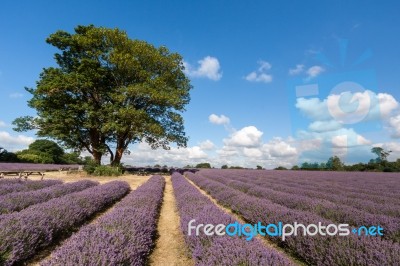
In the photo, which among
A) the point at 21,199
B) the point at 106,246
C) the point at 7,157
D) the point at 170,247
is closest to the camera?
the point at 106,246

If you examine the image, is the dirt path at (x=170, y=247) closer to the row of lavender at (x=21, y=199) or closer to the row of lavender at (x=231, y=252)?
the row of lavender at (x=231, y=252)

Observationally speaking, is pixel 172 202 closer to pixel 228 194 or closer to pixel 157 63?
pixel 228 194

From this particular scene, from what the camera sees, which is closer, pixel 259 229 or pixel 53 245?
pixel 53 245

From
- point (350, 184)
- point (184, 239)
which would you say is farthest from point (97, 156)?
point (184, 239)

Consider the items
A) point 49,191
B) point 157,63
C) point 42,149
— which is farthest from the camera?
point 42,149

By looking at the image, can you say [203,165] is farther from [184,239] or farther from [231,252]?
[231,252]

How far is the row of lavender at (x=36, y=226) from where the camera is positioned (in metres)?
3.68

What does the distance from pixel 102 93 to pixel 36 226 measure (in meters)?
20.6

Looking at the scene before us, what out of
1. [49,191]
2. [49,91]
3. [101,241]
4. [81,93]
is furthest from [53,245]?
[81,93]

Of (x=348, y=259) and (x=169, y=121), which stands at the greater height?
(x=169, y=121)

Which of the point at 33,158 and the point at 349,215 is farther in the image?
the point at 33,158

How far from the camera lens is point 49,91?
21016 mm

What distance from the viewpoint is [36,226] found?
4.45 m

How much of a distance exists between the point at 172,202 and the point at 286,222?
20.4ft
